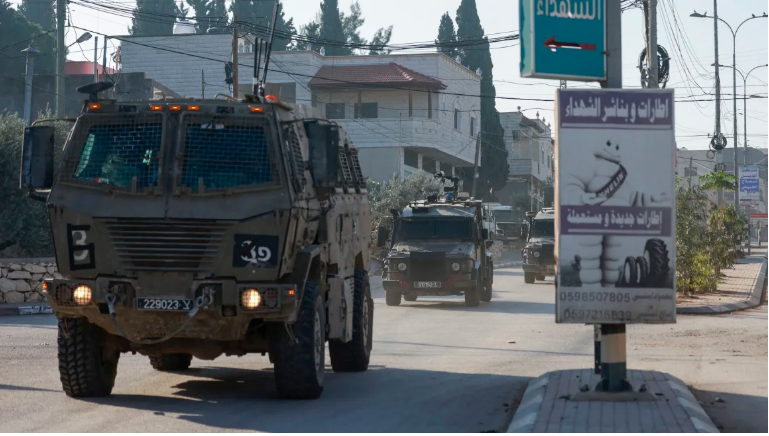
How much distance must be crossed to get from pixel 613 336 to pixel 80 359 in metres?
4.81

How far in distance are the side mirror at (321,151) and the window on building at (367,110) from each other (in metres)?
42.3

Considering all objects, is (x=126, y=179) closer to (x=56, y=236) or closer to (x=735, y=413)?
(x=56, y=236)

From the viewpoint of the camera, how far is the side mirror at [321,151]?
32.1 feet

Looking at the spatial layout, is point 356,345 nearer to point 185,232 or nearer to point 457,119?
point 185,232

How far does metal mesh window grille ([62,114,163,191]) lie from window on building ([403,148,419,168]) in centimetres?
4282

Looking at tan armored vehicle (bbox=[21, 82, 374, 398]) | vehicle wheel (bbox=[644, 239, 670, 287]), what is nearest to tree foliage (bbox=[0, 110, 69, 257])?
tan armored vehicle (bbox=[21, 82, 374, 398])

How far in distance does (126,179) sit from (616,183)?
14.1 ft

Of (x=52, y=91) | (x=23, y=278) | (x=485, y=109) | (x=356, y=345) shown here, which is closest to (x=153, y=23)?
(x=485, y=109)

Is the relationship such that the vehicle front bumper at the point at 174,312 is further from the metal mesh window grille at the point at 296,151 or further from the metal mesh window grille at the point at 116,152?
the metal mesh window grille at the point at 296,151

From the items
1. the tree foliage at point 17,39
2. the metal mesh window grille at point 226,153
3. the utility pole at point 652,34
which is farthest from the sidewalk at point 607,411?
the tree foliage at point 17,39

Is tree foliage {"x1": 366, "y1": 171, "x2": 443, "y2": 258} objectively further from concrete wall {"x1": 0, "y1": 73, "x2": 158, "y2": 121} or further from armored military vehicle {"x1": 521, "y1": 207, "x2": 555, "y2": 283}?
concrete wall {"x1": 0, "y1": 73, "x2": 158, "y2": 121}

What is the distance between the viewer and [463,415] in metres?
9.10

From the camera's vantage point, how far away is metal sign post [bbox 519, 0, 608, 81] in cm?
904

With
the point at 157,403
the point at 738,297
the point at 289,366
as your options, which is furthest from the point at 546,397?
the point at 738,297
